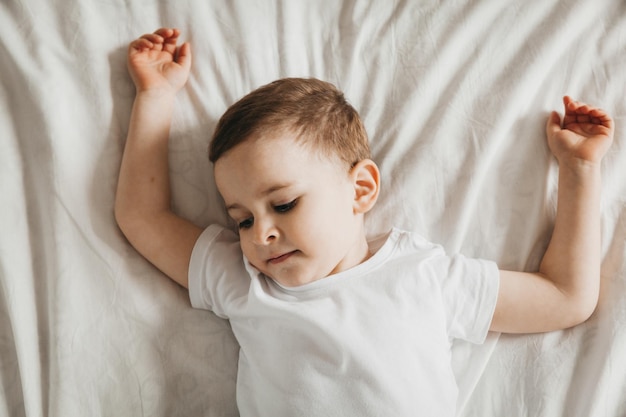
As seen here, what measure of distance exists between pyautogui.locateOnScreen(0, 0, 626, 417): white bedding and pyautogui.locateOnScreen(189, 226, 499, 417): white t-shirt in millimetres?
68

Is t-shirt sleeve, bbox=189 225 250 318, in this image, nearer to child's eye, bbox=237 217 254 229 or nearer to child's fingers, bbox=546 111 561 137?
child's eye, bbox=237 217 254 229

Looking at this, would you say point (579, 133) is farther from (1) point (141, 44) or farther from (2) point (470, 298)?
(1) point (141, 44)

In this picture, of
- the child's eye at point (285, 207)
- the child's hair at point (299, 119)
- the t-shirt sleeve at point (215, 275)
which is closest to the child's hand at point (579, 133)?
the child's hair at point (299, 119)

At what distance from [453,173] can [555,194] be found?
19cm

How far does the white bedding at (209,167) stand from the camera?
3.20 feet

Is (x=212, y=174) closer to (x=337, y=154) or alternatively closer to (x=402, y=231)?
(x=337, y=154)

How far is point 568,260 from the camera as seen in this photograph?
0.98 meters

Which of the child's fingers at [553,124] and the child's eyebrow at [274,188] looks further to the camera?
the child's fingers at [553,124]

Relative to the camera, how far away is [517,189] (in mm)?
1062

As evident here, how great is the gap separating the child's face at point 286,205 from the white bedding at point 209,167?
16 centimetres

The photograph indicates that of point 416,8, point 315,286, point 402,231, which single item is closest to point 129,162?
point 315,286

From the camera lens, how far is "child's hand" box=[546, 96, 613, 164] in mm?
1019

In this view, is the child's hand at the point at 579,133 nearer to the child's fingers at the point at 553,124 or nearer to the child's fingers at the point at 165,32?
the child's fingers at the point at 553,124

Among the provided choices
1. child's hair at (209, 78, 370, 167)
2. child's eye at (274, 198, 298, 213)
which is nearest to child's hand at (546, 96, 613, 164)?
child's hair at (209, 78, 370, 167)
